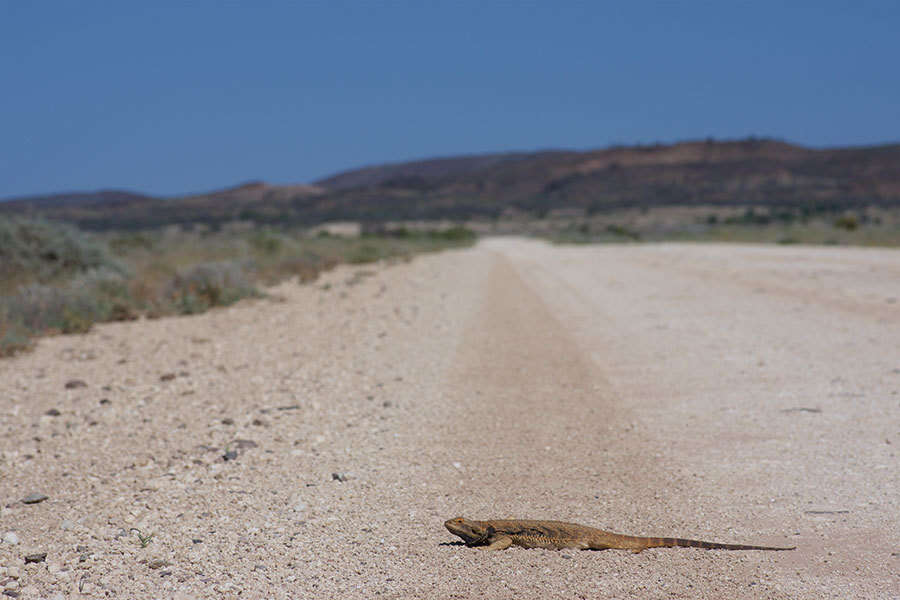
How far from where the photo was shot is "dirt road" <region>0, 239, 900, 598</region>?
3.68 meters

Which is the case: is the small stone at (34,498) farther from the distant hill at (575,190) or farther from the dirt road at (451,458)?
the distant hill at (575,190)

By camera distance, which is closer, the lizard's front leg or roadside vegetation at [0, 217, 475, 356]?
the lizard's front leg

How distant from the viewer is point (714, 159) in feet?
420

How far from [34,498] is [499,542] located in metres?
2.80

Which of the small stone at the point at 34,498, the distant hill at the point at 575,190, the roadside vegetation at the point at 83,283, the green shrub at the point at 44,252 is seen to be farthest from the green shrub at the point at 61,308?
the distant hill at the point at 575,190

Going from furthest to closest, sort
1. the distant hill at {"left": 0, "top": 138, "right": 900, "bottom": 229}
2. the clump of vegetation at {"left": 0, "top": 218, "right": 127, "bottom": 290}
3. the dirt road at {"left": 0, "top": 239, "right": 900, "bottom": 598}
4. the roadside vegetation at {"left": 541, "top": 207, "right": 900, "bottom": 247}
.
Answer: the distant hill at {"left": 0, "top": 138, "right": 900, "bottom": 229} → the roadside vegetation at {"left": 541, "top": 207, "right": 900, "bottom": 247} → the clump of vegetation at {"left": 0, "top": 218, "right": 127, "bottom": 290} → the dirt road at {"left": 0, "top": 239, "right": 900, "bottom": 598}

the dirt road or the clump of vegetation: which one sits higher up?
the clump of vegetation

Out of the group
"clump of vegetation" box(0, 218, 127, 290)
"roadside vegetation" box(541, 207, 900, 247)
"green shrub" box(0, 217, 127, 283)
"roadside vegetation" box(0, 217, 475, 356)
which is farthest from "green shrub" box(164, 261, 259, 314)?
"roadside vegetation" box(541, 207, 900, 247)

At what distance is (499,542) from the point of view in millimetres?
3842

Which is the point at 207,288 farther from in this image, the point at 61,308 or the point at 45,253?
the point at 45,253

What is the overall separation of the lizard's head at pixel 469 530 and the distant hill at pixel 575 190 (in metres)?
84.3

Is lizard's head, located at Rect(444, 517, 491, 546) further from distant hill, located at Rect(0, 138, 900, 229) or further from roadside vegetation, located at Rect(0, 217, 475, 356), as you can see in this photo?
distant hill, located at Rect(0, 138, 900, 229)

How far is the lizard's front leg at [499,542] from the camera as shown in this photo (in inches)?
151

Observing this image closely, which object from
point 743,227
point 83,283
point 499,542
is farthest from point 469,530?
point 743,227
